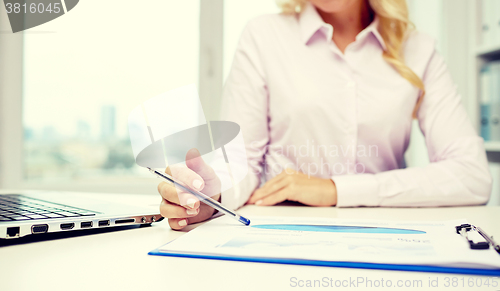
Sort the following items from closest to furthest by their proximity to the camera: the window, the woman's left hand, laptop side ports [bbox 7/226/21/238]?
laptop side ports [bbox 7/226/21/238]
the woman's left hand
the window

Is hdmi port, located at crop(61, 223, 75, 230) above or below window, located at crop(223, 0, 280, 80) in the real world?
below

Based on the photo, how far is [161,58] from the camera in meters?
1.83

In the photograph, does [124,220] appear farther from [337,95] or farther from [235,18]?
[235,18]

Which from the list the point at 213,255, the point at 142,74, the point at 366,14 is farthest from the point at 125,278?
the point at 142,74

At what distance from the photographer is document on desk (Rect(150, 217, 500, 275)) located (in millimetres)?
Answer: 305

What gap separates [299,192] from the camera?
0.72 meters

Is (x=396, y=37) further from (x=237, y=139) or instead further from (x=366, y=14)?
(x=237, y=139)

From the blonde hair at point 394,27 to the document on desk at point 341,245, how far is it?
61 cm

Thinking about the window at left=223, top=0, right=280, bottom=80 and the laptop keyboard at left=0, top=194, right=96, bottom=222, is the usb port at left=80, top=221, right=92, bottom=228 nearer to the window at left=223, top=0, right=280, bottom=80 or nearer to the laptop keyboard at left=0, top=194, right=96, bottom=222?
the laptop keyboard at left=0, top=194, right=96, bottom=222

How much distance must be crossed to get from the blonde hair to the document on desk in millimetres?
614

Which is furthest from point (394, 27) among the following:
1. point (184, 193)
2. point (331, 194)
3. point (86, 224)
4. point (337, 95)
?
point (86, 224)

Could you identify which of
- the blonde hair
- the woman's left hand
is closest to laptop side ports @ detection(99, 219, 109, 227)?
the woman's left hand

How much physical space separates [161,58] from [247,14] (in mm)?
532

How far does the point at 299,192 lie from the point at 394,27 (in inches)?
26.2
